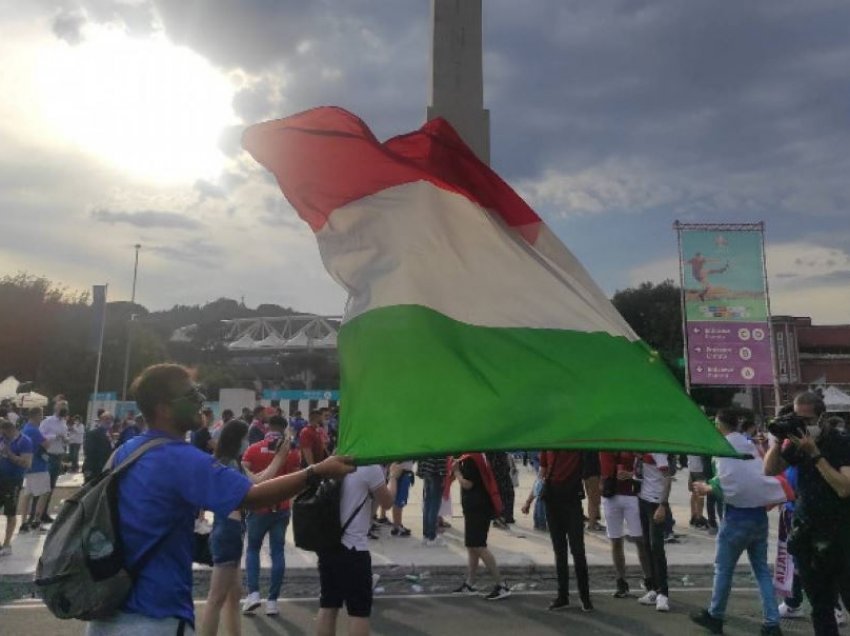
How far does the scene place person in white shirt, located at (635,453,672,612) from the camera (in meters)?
7.16

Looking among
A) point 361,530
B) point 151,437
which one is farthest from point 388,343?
point 361,530

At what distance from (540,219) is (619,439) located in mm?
1363

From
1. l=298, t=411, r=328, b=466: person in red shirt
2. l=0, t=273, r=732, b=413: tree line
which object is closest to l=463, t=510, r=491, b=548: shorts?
l=298, t=411, r=328, b=466: person in red shirt

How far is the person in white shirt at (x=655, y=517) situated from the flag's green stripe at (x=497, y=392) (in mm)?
4414

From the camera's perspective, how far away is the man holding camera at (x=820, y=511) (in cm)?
461

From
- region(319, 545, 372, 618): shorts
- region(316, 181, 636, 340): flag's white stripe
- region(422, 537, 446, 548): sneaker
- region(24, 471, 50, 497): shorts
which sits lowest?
region(422, 537, 446, 548): sneaker

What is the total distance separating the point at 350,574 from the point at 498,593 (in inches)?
138

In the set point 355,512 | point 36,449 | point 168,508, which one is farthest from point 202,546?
point 36,449

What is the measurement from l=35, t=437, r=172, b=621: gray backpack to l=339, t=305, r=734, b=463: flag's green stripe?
866 mm

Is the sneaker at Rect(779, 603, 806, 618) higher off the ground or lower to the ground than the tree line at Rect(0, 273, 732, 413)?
lower

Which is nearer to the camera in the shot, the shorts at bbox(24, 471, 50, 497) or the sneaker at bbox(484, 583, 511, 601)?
the sneaker at bbox(484, 583, 511, 601)

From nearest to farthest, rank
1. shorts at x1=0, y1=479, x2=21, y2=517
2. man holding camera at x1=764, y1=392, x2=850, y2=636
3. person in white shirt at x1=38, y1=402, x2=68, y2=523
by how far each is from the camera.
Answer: man holding camera at x1=764, y1=392, x2=850, y2=636 → shorts at x1=0, y1=479, x2=21, y2=517 → person in white shirt at x1=38, y1=402, x2=68, y2=523

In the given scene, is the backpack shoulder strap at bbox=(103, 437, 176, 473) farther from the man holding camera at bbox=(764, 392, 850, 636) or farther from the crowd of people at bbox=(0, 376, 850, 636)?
the man holding camera at bbox=(764, 392, 850, 636)

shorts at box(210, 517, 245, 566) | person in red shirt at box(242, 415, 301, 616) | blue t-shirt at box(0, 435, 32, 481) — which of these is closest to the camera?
shorts at box(210, 517, 245, 566)
